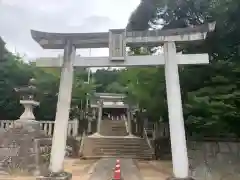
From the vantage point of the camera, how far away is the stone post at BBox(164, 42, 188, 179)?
7.88m

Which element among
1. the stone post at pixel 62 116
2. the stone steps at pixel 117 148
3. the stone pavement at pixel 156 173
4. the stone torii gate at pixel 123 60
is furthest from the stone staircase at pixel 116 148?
the stone torii gate at pixel 123 60

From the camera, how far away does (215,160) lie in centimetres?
999

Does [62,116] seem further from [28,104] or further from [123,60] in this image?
[28,104]

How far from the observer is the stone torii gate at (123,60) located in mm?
8070

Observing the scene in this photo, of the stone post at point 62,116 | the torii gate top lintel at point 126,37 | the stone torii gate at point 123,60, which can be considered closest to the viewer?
the stone torii gate at point 123,60

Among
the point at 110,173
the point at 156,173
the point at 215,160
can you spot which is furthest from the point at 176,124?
the point at 156,173

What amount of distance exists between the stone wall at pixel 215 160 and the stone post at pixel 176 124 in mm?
1860

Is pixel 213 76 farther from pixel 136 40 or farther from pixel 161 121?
pixel 161 121

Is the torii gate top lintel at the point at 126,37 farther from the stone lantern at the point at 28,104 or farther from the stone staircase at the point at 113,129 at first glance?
the stone staircase at the point at 113,129

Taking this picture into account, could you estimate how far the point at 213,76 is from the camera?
10195 mm

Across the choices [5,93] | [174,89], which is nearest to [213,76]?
[174,89]

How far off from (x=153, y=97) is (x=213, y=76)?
4.00 m

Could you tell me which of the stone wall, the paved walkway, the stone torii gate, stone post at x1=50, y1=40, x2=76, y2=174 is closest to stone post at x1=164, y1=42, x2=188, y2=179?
the stone torii gate

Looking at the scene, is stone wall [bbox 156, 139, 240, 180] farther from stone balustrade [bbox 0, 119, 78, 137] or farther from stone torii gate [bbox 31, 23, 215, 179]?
stone balustrade [bbox 0, 119, 78, 137]
